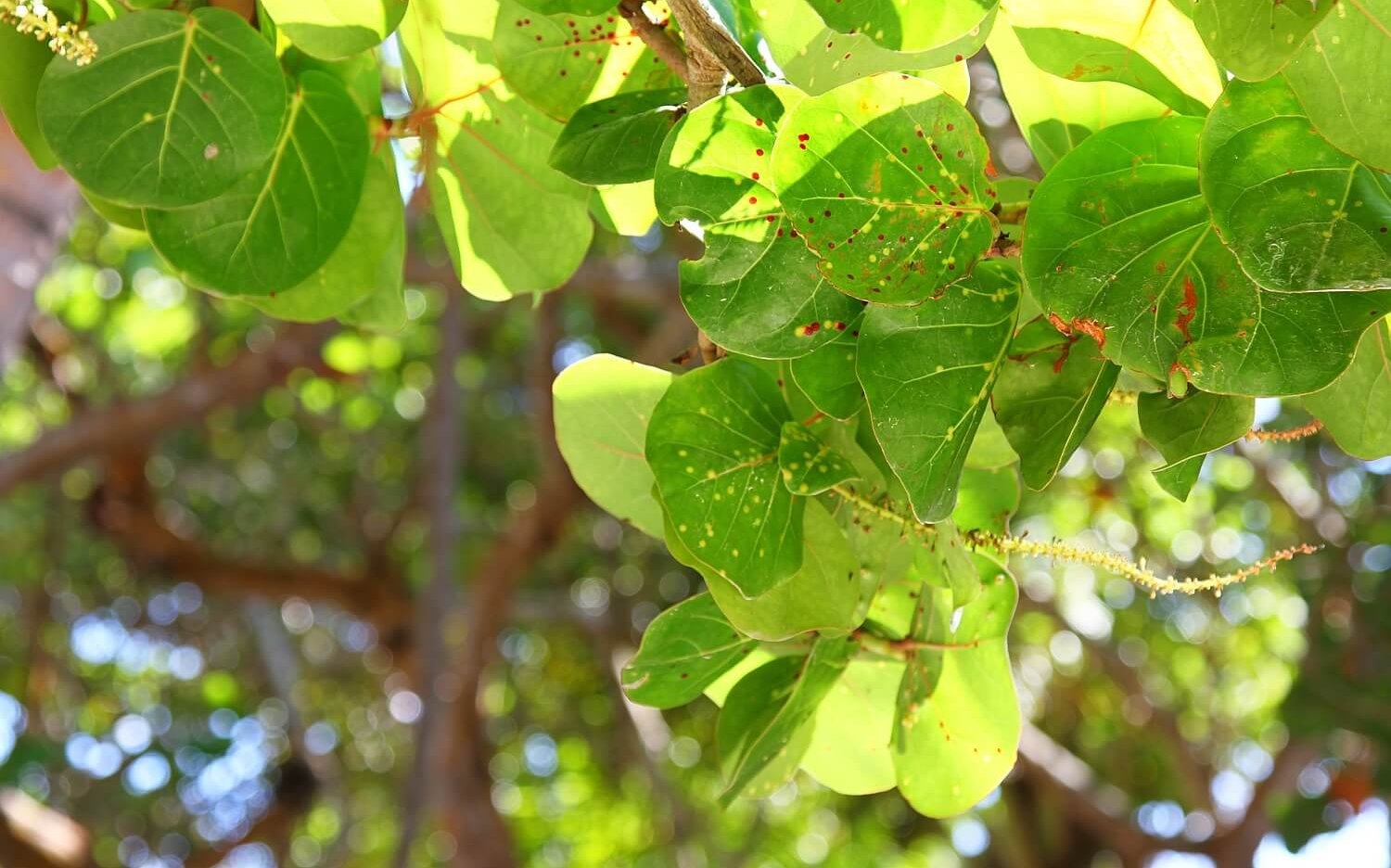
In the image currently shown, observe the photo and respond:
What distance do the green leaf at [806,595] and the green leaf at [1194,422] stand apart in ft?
0.49

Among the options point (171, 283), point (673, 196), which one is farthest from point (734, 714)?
point (171, 283)

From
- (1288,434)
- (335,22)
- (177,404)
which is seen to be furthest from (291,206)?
(177,404)

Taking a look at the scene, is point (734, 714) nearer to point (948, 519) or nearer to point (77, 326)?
point (948, 519)

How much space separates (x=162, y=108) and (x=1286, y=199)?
527 mm

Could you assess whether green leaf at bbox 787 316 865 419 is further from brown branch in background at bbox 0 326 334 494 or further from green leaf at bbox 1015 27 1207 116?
brown branch in background at bbox 0 326 334 494

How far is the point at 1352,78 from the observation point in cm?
44

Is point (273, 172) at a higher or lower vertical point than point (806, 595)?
higher

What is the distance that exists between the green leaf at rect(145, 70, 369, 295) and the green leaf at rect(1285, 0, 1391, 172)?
19.1 inches

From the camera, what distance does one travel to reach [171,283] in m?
6.12

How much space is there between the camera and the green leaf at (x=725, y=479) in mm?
564

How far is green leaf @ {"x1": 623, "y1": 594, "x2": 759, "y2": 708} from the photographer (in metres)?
0.62

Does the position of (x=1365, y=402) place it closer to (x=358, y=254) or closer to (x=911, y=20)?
(x=911, y=20)

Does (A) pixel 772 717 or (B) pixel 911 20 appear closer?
(B) pixel 911 20

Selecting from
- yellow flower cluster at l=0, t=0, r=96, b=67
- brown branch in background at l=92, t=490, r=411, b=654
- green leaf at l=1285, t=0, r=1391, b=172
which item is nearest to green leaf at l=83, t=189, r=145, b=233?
yellow flower cluster at l=0, t=0, r=96, b=67
